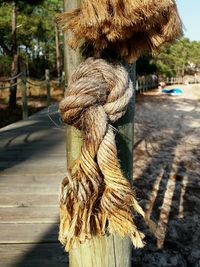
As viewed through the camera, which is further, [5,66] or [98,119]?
[5,66]

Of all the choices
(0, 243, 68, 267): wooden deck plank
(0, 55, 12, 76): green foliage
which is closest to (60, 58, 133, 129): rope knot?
(0, 243, 68, 267): wooden deck plank

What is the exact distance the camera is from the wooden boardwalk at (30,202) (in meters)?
2.22

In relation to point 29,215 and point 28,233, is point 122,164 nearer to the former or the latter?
point 28,233

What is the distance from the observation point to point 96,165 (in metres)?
0.77

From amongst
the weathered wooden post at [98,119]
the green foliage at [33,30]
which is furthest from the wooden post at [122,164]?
the green foliage at [33,30]

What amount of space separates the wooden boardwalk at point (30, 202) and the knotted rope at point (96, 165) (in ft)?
4.72

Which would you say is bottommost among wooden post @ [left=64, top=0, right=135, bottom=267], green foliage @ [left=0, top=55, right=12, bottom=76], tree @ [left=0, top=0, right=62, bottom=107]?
wooden post @ [left=64, top=0, right=135, bottom=267]

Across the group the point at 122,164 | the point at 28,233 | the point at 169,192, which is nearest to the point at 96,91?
the point at 122,164

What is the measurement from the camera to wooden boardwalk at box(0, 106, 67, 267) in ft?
7.29

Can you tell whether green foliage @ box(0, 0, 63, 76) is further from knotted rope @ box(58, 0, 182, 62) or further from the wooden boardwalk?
knotted rope @ box(58, 0, 182, 62)

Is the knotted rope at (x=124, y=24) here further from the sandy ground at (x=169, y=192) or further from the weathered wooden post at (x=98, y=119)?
the sandy ground at (x=169, y=192)

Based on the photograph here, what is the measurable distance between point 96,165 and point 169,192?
4.06m

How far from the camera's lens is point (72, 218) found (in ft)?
2.61

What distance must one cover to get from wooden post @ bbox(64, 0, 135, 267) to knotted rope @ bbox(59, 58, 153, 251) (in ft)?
0.30
